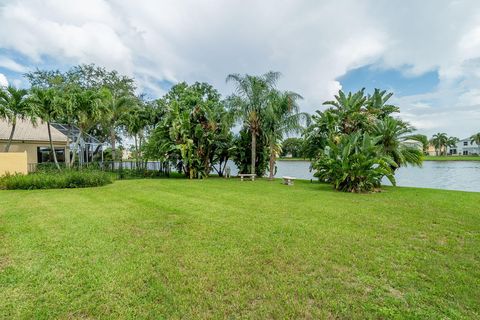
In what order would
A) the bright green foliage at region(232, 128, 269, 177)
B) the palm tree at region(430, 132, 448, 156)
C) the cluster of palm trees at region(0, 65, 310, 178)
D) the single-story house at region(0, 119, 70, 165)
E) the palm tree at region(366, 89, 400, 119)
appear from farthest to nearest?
1. the palm tree at region(430, 132, 448, 156)
2. the bright green foliage at region(232, 128, 269, 177)
3. the single-story house at region(0, 119, 70, 165)
4. the palm tree at region(366, 89, 400, 119)
5. the cluster of palm trees at region(0, 65, 310, 178)

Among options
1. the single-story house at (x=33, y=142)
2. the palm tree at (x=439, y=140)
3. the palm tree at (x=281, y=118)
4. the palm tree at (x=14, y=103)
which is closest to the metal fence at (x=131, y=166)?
the single-story house at (x=33, y=142)

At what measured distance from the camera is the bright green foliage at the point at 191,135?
16516 mm

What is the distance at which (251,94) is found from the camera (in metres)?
15.9

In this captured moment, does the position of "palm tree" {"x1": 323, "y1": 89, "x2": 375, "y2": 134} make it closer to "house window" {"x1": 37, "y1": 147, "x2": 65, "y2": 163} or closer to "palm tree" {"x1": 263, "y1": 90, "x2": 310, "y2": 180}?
"palm tree" {"x1": 263, "y1": 90, "x2": 310, "y2": 180}

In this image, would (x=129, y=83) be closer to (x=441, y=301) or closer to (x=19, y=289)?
(x=19, y=289)

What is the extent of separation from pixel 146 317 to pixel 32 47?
22.3 m

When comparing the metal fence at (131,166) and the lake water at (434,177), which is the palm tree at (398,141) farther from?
the metal fence at (131,166)

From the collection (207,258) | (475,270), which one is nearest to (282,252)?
(207,258)

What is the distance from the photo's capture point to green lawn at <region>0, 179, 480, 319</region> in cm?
263

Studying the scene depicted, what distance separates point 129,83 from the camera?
984 inches

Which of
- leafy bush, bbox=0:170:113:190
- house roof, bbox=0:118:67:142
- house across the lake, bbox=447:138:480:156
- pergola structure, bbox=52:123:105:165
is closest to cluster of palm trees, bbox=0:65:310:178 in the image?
pergola structure, bbox=52:123:105:165

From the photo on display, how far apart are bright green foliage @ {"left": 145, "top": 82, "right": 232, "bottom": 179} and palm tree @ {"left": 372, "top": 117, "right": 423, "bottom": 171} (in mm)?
8779

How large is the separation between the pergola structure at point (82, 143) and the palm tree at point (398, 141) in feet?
61.4

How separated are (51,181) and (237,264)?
1144 centimetres
